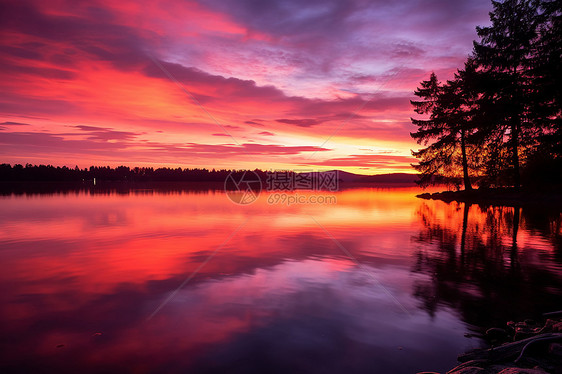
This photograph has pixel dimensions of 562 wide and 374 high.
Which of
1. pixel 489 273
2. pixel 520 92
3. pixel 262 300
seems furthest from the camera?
pixel 520 92

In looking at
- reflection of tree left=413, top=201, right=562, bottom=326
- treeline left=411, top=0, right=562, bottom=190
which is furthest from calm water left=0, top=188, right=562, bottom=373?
treeline left=411, top=0, right=562, bottom=190

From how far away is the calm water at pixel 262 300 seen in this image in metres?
5.29

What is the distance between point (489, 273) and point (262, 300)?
6996 millimetres

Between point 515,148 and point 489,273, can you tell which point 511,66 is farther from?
point 489,273

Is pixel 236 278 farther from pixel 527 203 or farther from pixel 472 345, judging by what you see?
pixel 527 203

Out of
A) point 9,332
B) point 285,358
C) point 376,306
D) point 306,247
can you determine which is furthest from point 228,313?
point 306,247

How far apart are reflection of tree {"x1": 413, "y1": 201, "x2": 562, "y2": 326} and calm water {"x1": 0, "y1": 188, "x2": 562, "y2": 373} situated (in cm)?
5

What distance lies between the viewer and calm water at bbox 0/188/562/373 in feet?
17.4

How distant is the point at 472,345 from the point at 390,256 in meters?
6.82

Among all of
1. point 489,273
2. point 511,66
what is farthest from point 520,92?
point 489,273

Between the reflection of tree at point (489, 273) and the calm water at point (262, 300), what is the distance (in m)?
0.05

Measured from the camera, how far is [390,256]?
12.4 m

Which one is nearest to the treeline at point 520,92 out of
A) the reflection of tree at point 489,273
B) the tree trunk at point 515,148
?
the tree trunk at point 515,148

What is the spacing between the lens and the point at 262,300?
7707 mm
